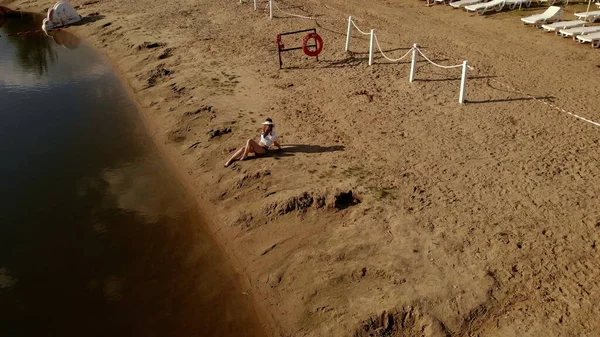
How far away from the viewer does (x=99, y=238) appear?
9516 mm

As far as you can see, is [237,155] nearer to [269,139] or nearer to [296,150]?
[269,139]

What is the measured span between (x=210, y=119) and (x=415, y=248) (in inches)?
274

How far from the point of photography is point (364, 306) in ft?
23.0

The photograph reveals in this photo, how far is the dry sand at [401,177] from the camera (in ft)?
22.8

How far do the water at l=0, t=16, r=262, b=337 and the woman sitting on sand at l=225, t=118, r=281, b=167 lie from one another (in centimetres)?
146

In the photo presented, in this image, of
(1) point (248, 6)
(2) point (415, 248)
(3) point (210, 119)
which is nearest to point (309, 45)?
(3) point (210, 119)

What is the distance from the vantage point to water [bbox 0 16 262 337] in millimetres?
7766

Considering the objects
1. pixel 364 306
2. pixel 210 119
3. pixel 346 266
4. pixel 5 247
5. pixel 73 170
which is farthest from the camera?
pixel 210 119

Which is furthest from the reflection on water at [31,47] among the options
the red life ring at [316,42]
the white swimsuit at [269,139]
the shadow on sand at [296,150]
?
the shadow on sand at [296,150]

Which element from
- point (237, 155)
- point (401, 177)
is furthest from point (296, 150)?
point (401, 177)

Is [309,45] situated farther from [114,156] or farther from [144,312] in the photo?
[144,312]

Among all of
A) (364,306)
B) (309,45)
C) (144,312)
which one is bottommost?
Result: (144,312)

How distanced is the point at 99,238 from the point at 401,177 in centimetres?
596

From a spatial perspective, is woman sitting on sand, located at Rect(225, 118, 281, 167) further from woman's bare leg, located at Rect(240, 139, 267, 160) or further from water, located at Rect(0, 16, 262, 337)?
water, located at Rect(0, 16, 262, 337)
